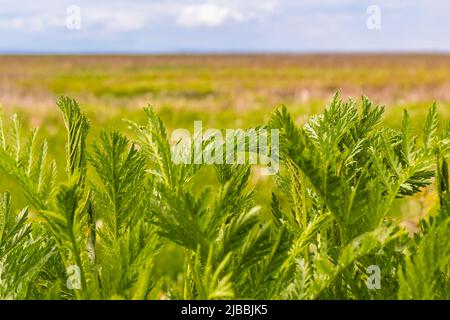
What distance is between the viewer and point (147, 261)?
49 cm

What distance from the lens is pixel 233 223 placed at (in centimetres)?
46

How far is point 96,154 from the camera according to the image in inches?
24.3

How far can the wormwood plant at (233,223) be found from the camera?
1.51 ft

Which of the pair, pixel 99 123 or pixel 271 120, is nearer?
pixel 271 120

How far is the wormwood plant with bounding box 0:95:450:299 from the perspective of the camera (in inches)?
18.1
